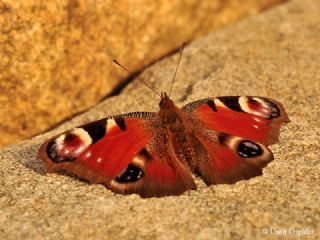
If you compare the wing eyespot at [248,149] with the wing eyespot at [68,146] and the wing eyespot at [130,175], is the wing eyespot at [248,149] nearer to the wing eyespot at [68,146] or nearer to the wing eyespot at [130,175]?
the wing eyespot at [130,175]

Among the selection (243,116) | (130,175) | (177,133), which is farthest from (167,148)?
(243,116)

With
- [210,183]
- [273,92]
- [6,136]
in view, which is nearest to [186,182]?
[210,183]

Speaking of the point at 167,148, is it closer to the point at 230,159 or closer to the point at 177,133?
the point at 177,133

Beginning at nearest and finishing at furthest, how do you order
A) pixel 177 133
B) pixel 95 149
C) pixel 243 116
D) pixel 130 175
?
1. pixel 130 175
2. pixel 95 149
3. pixel 177 133
4. pixel 243 116

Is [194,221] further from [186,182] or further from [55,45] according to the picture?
[55,45]

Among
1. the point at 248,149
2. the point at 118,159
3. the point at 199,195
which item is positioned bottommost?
the point at 199,195

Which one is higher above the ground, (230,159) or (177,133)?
(177,133)

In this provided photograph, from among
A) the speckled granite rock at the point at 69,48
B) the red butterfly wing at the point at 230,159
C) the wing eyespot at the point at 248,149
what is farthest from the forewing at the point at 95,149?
the speckled granite rock at the point at 69,48
